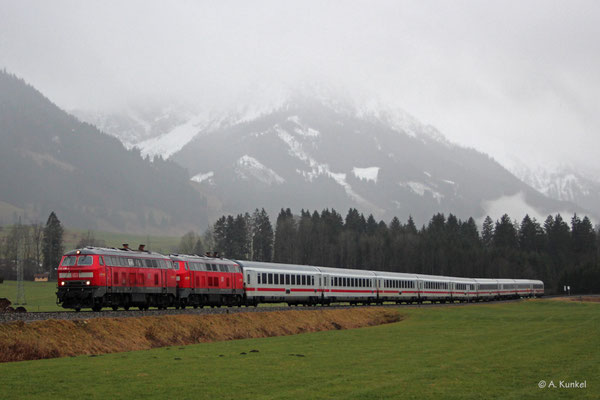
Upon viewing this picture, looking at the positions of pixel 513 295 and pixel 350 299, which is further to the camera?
pixel 513 295

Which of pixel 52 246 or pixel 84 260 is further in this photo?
pixel 52 246

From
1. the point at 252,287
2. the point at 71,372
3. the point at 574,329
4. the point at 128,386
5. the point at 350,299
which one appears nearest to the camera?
the point at 128,386

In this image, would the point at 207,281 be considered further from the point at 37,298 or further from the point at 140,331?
the point at 37,298

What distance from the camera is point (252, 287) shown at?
220 ft

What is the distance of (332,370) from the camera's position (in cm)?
2753

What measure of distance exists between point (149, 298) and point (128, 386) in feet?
101

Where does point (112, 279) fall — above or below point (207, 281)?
above

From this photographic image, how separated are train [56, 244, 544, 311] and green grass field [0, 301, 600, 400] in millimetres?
11190

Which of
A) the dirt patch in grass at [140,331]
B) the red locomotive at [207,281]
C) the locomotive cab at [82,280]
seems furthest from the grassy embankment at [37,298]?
the dirt patch in grass at [140,331]

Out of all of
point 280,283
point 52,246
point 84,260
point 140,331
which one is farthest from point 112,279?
point 52,246

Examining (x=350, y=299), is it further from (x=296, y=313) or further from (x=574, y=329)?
(x=574, y=329)

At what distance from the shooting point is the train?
4697 cm

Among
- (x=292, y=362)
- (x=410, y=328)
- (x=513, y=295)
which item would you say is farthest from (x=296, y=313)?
(x=513, y=295)

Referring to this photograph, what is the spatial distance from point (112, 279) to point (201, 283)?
40.1 ft
